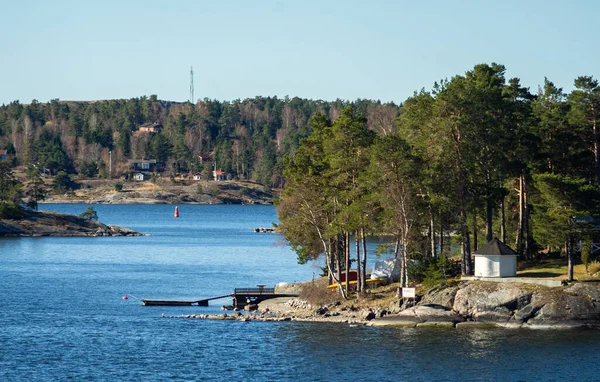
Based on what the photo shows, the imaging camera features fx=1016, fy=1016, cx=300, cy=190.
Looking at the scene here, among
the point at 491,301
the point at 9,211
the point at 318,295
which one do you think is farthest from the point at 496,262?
the point at 9,211

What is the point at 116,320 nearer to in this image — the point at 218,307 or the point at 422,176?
the point at 218,307

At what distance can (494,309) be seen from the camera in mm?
63344

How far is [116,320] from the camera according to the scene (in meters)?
71.5

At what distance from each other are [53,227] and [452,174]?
102 m

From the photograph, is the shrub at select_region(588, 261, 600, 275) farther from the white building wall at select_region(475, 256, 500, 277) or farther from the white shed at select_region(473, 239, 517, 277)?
the white building wall at select_region(475, 256, 500, 277)

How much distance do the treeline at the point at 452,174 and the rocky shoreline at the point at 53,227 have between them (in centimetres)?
8758

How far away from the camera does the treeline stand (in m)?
67.7

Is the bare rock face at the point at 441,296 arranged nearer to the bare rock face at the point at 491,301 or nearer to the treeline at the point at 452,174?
the bare rock face at the point at 491,301

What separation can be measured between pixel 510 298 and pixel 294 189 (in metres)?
18.3

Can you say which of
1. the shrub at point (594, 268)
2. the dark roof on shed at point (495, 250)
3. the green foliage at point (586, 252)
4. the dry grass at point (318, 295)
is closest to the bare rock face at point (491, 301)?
the dark roof on shed at point (495, 250)

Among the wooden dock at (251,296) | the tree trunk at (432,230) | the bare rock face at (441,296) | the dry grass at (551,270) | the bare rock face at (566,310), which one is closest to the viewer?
the bare rock face at (566,310)

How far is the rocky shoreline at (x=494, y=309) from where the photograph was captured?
61.6 m

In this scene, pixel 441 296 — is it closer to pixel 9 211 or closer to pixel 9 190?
pixel 9 211

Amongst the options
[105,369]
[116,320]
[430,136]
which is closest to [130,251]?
[116,320]
